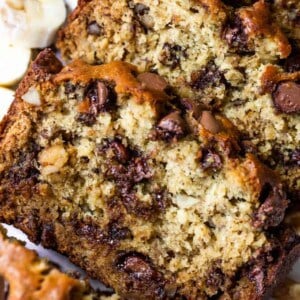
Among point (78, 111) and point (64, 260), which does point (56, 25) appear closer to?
point (78, 111)

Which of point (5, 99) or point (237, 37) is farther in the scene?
point (5, 99)

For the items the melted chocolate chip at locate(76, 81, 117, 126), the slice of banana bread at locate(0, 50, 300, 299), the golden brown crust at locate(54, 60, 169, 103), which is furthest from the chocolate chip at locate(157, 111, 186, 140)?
the melted chocolate chip at locate(76, 81, 117, 126)

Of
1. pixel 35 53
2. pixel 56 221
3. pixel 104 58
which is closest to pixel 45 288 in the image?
pixel 56 221

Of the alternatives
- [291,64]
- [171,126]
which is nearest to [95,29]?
[171,126]

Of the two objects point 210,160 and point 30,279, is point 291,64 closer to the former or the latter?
point 210,160

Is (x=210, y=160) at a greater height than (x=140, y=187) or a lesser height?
greater

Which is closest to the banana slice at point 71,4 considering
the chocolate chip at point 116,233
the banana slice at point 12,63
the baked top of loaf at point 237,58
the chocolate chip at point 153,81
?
the banana slice at point 12,63
